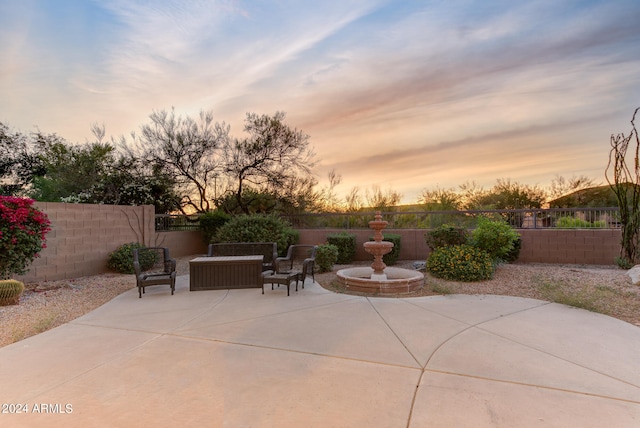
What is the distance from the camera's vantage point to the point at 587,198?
13.3 m

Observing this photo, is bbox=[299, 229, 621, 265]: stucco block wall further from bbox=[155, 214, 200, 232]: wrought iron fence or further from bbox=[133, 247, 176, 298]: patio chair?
bbox=[155, 214, 200, 232]: wrought iron fence

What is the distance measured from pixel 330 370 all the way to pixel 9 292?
18.1 ft

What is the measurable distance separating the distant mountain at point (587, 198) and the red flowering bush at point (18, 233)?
1623 cm

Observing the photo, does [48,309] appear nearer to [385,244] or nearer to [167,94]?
[385,244]

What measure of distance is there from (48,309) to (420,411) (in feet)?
18.8

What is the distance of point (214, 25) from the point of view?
24.8 ft

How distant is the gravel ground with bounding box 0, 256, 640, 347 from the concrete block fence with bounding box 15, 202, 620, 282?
48 centimetres

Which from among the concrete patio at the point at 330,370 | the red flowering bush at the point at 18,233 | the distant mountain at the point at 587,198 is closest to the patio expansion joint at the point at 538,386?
the concrete patio at the point at 330,370

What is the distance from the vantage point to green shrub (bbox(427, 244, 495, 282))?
6750mm

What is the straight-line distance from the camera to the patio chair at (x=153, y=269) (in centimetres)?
597

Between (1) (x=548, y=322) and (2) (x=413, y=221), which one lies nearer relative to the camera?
(1) (x=548, y=322)

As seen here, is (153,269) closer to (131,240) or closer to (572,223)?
(131,240)

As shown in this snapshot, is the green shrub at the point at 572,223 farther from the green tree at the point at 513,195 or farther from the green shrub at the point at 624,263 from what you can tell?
the green tree at the point at 513,195

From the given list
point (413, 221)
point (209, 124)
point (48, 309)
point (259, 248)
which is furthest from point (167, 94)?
point (413, 221)
